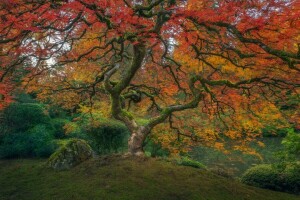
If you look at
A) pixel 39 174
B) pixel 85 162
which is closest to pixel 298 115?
pixel 85 162

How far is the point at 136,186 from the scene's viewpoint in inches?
198

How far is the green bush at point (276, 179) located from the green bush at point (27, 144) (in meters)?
7.54

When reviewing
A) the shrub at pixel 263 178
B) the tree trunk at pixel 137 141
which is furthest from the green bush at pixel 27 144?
the shrub at pixel 263 178

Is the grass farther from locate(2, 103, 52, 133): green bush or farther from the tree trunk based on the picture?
locate(2, 103, 52, 133): green bush

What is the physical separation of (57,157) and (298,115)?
21.0 feet

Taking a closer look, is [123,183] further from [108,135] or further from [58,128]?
[58,128]

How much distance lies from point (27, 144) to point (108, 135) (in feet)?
11.0

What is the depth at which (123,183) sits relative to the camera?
16.7 ft

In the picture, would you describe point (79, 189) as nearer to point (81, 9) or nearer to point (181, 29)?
point (81, 9)

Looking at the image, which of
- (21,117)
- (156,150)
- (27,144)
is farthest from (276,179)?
(21,117)

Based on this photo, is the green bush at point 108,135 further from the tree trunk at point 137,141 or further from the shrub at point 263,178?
the shrub at point 263,178

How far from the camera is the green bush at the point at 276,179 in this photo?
25.6ft

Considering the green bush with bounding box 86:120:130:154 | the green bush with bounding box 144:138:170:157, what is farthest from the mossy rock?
the green bush with bounding box 144:138:170:157

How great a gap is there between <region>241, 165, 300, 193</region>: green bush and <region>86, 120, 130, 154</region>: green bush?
15.3 feet
